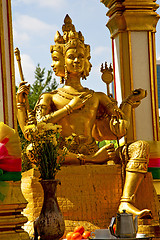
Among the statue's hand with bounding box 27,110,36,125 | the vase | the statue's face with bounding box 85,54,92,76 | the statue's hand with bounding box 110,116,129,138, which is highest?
the statue's face with bounding box 85,54,92,76

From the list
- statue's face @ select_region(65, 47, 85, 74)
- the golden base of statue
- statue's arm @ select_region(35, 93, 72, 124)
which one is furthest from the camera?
statue's face @ select_region(65, 47, 85, 74)

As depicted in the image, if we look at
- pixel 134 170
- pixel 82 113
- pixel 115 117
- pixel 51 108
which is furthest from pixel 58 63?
pixel 134 170

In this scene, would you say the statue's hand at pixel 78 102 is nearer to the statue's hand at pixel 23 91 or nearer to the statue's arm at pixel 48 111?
the statue's arm at pixel 48 111

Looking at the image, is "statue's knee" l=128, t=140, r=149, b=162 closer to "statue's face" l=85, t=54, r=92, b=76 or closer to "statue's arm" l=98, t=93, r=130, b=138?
"statue's arm" l=98, t=93, r=130, b=138

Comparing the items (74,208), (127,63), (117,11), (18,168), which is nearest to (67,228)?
(74,208)

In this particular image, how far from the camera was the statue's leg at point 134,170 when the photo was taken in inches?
191

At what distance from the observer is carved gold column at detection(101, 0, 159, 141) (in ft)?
20.5

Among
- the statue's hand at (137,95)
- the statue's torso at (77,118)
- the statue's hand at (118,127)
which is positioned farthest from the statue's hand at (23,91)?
the statue's hand at (137,95)

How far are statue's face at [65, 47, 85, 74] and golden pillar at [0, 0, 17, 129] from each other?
124 centimetres

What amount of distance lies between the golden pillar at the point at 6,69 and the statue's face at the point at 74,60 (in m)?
1.24

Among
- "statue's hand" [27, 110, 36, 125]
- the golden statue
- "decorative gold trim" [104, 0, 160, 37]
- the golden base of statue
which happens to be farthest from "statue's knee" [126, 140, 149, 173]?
"decorative gold trim" [104, 0, 160, 37]

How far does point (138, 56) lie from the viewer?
6320mm

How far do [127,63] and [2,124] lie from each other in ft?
9.07

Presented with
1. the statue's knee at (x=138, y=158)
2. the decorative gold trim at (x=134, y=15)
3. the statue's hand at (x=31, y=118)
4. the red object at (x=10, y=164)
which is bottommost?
the statue's knee at (x=138, y=158)
